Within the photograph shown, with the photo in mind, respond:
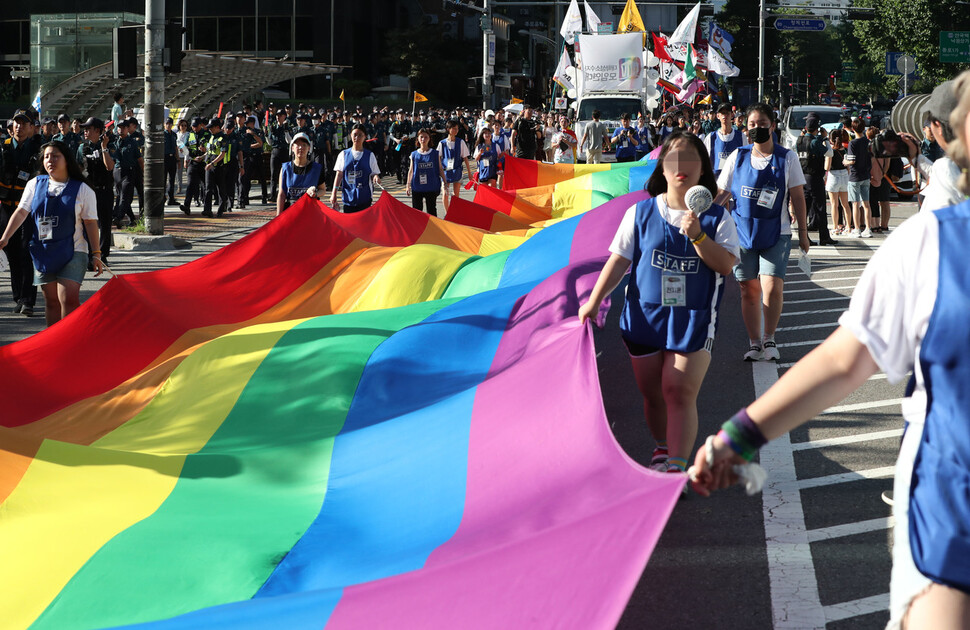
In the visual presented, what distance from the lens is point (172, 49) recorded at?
18.2m

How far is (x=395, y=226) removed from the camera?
39.7 ft

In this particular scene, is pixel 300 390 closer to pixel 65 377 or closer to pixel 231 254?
pixel 65 377

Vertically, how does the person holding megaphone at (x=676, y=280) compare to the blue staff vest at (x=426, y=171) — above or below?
below

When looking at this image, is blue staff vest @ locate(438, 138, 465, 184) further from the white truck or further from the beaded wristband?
the beaded wristband

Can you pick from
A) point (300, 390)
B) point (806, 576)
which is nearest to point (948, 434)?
point (806, 576)

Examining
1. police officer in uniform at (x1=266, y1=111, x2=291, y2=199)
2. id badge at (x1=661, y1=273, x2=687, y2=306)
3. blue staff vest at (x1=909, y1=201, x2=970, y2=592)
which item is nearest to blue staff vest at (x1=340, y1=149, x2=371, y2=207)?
id badge at (x1=661, y1=273, x2=687, y2=306)

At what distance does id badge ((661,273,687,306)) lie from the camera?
5590 millimetres

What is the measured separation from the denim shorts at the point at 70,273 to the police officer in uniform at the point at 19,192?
2731 mm

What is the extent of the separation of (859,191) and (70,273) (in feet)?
41.2

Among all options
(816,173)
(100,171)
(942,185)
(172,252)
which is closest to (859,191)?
(816,173)

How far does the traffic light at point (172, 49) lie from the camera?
18141 millimetres

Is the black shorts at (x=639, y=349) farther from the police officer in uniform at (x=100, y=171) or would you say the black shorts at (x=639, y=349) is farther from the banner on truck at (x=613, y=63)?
the banner on truck at (x=613, y=63)

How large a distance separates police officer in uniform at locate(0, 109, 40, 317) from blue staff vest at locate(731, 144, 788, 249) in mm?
7471

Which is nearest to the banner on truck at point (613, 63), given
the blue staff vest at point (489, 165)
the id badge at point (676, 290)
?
the blue staff vest at point (489, 165)
